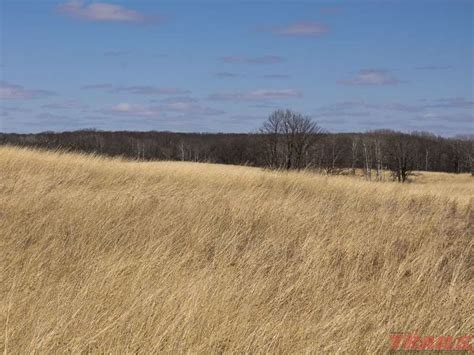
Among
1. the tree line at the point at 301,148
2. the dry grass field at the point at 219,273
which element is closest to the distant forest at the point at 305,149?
the tree line at the point at 301,148

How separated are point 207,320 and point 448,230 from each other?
487 centimetres

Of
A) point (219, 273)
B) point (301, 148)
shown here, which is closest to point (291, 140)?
point (301, 148)

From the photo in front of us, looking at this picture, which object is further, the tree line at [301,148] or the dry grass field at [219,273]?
the tree line at [301,148]

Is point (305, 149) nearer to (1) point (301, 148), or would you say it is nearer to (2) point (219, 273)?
(1) point (301, 148)

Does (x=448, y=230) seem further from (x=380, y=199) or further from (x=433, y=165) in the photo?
(x=433, y=165)

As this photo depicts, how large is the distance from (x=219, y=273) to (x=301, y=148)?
6106cm

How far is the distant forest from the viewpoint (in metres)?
66.5

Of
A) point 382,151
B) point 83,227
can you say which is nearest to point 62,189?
point 83,227

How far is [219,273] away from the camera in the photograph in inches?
185

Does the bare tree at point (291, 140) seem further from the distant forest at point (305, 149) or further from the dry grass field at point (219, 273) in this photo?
the dry grass field at point (219, 273)

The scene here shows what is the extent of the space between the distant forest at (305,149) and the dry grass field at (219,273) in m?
47.0

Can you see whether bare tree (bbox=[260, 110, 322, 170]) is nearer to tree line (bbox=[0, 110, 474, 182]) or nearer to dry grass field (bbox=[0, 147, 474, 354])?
tree line (bbox=[0, 110, 474, 182])

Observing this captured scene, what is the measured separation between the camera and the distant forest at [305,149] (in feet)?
218

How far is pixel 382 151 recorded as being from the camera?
85.0 meters
